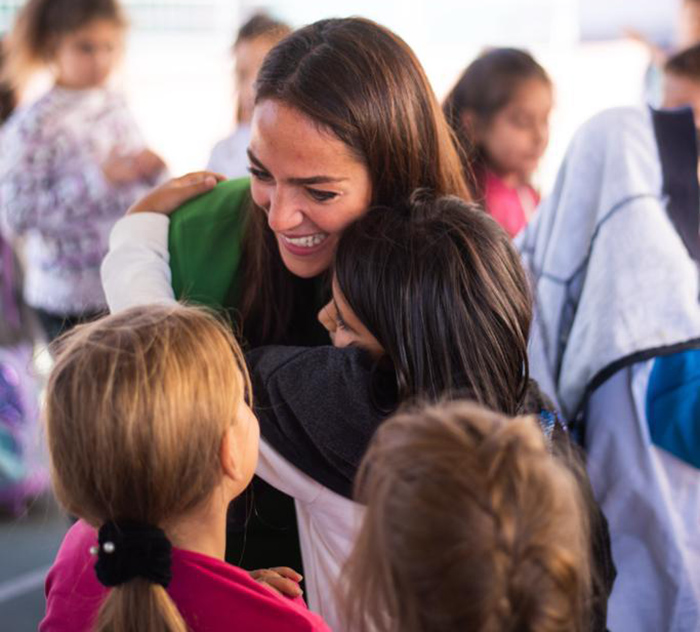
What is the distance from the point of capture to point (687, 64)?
6.05ft

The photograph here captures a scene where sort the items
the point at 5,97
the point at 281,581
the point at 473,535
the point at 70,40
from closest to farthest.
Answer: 1. the point at 473,535
2. the point at 281,581
3. the point at 70,40
4. the point at 5,97

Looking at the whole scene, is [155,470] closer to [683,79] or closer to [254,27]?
[683,79]

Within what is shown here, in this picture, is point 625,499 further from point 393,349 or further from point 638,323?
point 393,349

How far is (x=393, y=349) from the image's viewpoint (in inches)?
45.6

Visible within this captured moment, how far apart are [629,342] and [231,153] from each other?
158 centimetres

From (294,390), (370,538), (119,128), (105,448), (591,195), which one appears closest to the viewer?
(370,538)

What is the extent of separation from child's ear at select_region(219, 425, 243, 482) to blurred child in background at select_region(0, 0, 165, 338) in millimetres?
1494

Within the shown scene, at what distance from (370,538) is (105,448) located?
11.7 inches

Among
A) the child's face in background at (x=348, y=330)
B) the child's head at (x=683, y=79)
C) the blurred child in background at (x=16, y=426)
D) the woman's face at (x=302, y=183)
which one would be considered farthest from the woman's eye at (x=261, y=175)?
the blurred child in background at (x=16, y=426)

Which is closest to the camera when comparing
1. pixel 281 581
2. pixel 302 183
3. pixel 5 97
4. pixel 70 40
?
pixel 281 581

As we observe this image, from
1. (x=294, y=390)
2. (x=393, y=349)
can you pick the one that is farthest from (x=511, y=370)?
(x=294, y=390)

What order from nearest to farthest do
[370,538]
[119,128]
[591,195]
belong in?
[370,538]
[591,195]
[119,128]

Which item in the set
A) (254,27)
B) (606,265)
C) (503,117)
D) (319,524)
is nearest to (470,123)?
(503,117)

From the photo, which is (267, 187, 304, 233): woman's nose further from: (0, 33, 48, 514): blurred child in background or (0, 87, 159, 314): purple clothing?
(0, 33, 48, 514): blurred child in background
